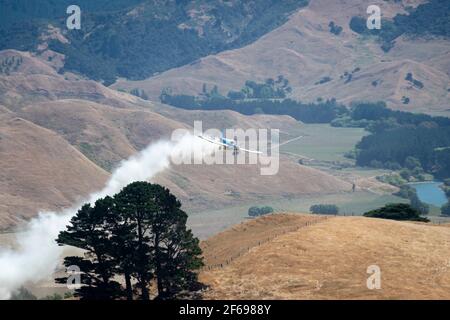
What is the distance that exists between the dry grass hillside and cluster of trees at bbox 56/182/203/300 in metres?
4.64

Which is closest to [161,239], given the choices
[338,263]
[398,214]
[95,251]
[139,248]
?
[139,248]

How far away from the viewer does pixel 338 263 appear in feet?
334

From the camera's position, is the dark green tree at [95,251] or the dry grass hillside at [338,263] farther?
the dark green tree at [95,251]

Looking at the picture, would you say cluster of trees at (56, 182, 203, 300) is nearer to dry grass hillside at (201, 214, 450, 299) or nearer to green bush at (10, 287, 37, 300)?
dry grass hillside at (201, 214, 450, 299)

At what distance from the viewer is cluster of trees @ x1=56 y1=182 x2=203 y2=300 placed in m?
101

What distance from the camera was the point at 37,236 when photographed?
594 ft

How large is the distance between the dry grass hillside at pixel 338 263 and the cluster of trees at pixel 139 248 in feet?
15.2

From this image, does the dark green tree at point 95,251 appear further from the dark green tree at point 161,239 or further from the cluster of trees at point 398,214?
the cluster of trees at point 398,214

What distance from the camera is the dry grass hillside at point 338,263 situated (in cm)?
9469

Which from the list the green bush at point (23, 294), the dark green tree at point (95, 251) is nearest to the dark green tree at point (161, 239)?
the dark green tree at point (95, 251)

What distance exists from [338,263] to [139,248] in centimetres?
Answer: 2350

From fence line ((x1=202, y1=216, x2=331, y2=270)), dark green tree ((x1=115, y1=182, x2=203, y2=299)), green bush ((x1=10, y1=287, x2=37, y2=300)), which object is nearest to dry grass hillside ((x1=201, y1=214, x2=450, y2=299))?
fence line ((x1=202, y1=216, x2=331, y2=270))
